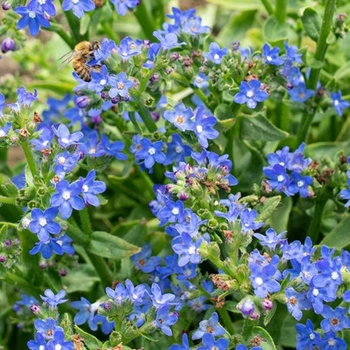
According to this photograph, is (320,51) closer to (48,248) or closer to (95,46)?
(95,46)

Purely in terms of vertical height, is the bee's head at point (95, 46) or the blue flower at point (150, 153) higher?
the bee's head at point (95, 46)

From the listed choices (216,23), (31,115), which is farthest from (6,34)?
(216,23)

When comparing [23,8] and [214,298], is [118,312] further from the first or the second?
[23,8]

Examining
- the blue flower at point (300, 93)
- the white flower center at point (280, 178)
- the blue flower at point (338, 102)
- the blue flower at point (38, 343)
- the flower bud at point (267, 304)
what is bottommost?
the blue flower at point (38, 343)

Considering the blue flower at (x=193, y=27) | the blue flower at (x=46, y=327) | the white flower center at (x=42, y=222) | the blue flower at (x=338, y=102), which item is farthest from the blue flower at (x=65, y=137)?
the blue flower at (x=338, y=102)

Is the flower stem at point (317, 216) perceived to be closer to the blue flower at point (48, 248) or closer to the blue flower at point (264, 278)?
the blue flower at point (264, 278)

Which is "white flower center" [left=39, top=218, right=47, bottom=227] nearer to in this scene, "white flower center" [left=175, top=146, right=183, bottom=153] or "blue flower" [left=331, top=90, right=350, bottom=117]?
"white flower center" [left=175, top=146, right=183, bottom=153]
